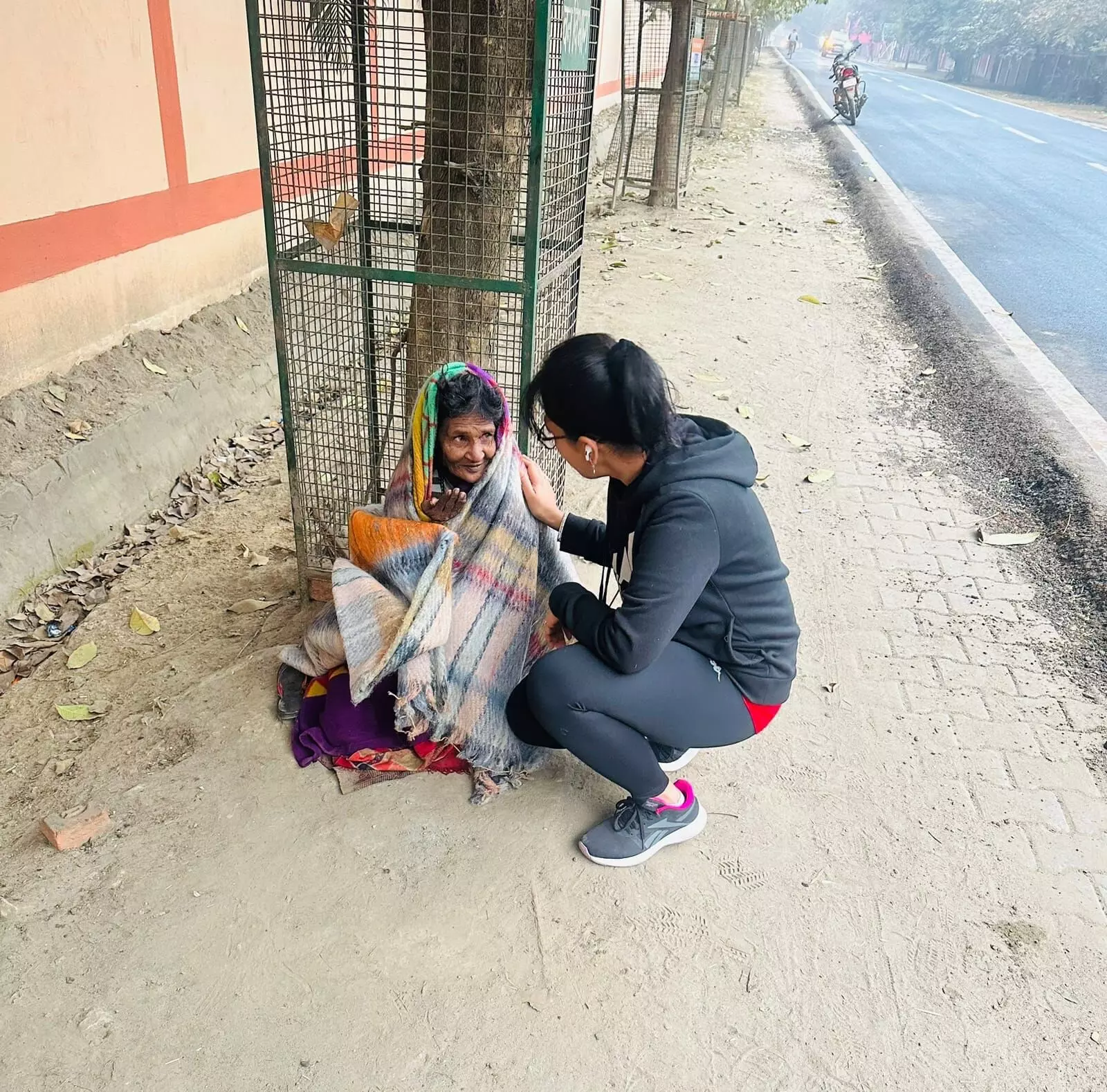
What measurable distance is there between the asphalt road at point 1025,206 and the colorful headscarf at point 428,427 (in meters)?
4.41

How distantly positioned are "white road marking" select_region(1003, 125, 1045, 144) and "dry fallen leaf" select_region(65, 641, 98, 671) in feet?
64.3

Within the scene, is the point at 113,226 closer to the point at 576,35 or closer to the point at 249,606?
the point at 249,606

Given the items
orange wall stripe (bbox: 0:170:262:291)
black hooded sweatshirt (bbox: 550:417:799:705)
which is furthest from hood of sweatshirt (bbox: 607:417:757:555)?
orange wall stripe (bbox: 0:170:262:291)

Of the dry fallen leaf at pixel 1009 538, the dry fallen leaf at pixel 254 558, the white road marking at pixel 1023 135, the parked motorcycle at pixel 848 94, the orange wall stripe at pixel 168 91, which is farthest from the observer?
the parked motorcycle at pixel 848 94

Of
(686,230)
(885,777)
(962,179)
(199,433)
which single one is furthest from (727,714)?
(962,179)

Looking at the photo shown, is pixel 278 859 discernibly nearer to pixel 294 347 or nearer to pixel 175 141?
pixel 294 347

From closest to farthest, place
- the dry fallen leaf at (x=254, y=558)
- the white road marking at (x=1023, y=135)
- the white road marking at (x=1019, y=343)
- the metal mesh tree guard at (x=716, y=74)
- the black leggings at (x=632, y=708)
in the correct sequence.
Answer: the black leggings at (x=632, y=708), the dry fallen leaf at (x=254, y=558), the white road marking at (x=1019, y=343), the metal mesh tree guard at (x=716, y=74), the white road marking at (x=1023, y=135)

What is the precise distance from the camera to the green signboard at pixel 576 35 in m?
2.45

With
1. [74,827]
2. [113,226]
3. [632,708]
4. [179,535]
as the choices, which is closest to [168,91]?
[113,226]

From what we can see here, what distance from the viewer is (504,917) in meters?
2.01

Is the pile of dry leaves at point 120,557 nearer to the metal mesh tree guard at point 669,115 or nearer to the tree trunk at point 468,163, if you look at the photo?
the tree trunk at point 468,163

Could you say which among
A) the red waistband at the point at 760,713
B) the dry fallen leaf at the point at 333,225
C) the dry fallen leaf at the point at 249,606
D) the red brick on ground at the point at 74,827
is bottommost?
the dry fallen leaf at the point at 249,606

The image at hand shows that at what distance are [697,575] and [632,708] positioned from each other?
374mm

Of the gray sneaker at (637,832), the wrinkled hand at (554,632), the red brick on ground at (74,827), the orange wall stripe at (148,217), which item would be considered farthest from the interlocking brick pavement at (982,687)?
the orange wall stripe at (148,217)
